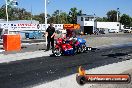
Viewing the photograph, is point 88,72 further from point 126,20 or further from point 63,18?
point 126,20

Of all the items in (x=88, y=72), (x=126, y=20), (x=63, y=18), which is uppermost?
(x=63, y=18)

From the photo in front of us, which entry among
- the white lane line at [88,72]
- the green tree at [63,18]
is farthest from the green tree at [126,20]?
the white lane line at [88,72]

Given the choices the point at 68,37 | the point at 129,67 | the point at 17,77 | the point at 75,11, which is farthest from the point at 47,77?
the point at 75,11

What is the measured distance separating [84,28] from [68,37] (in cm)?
8408

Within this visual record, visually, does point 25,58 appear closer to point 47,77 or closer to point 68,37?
point 68,37

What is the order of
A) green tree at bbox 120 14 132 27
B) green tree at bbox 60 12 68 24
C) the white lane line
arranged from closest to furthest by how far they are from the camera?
the white lane line
green tree at bbox 60 12 68 24
green tree at bbox 120 14 132 27

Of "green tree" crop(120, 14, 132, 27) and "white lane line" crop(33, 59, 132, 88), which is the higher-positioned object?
"green tree" crop(120, 14, 132, 27)

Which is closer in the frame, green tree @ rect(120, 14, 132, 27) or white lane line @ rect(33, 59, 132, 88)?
white lane line @ rect(33, 59, 132, 88)

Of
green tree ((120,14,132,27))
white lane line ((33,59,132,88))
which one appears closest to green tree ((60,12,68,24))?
green tree ((120,14,132,27))

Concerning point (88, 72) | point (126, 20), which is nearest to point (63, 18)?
point (126, 20)

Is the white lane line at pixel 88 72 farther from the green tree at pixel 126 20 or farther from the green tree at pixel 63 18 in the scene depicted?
the green tree at pixel 126 20

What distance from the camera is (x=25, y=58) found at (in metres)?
19.7

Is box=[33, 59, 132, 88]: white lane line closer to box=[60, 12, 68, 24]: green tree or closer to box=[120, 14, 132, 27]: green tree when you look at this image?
box=[60, 12, 68, 24]: green tree

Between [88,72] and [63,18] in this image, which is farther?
[63,18]
